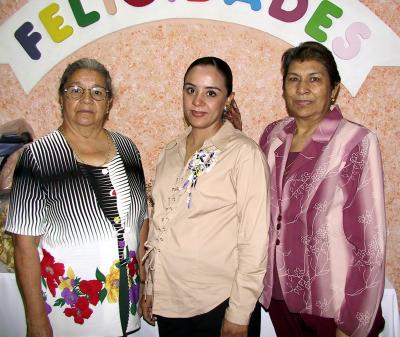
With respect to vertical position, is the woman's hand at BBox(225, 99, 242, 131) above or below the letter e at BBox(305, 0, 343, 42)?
below

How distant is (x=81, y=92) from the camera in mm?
1445

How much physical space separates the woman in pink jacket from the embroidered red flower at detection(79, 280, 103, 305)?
660 millimetres

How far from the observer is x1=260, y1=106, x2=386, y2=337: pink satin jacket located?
4.29 ft

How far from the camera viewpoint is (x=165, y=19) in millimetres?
2051

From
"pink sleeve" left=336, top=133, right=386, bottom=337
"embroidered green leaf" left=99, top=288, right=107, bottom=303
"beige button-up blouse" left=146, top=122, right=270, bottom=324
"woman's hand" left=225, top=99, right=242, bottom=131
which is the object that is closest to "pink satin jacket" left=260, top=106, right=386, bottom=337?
"pink sleeve" left=336, top=133, right=386, bottom=337

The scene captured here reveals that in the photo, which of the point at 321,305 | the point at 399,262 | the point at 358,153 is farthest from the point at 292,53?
the point at 399,262

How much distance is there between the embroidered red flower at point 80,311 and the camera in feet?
4.62

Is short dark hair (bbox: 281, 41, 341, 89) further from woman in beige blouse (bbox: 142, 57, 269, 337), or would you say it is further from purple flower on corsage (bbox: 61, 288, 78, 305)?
purple flower on corsage (bbox: 61, 288, 78, 305)

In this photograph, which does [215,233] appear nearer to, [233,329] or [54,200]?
[233,329]

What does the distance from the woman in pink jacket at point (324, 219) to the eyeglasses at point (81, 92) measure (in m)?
0.75

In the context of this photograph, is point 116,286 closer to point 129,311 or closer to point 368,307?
point 129,311

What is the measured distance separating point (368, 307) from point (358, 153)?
556 mm

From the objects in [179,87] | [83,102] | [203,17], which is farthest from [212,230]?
[203,17]

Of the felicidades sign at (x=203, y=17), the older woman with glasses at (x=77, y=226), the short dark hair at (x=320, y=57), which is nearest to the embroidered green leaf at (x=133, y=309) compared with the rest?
the older woman with glasses at (x=77, y=226)
